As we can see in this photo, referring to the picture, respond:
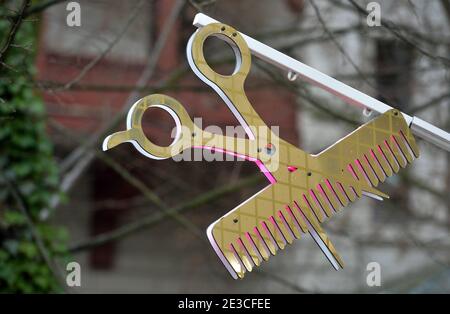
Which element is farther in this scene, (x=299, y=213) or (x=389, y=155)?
(x=389, y=155)

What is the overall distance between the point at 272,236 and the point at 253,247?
13 cm

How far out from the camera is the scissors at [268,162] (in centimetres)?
434

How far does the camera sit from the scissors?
4.34 meters

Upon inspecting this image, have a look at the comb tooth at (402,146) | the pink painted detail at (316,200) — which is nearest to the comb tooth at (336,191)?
the pink painted detail at (316,200)

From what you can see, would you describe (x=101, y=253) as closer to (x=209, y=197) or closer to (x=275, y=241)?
(x=209, y=197)

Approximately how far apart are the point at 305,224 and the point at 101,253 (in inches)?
386

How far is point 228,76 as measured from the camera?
4.50 m

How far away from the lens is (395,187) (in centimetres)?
1182

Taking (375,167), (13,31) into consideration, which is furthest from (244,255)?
(13,31)

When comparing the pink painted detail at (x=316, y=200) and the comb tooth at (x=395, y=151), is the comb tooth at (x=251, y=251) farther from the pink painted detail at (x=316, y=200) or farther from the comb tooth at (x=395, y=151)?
the comb tooth at (x=395, y=151)

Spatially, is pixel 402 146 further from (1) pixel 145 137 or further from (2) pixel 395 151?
(1) pixel 145 137

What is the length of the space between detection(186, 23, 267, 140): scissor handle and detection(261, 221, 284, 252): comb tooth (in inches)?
19.2
